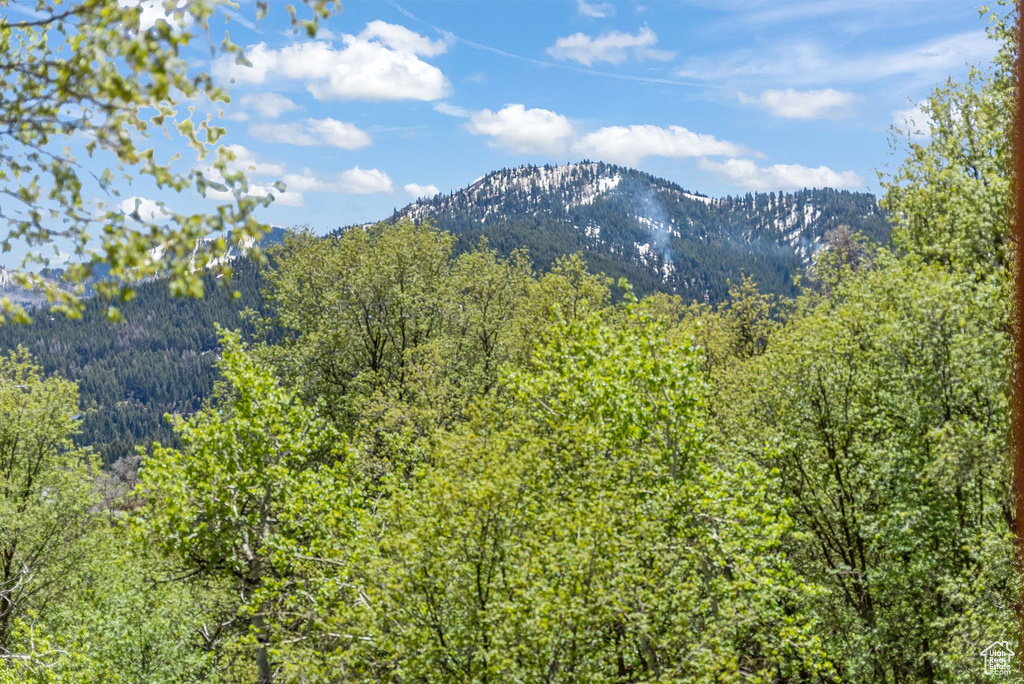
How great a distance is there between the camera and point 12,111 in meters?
5.42

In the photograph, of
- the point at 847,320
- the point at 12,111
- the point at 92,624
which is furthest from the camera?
the point at 92,624

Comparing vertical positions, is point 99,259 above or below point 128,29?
below

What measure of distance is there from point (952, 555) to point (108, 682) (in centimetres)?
2815

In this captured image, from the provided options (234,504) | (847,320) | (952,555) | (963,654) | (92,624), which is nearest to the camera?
(963,654)

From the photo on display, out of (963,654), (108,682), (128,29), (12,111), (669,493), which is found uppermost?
(128,29)

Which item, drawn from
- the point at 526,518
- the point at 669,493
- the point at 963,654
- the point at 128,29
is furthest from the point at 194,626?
the point at 128,29

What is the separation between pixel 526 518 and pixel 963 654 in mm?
9063

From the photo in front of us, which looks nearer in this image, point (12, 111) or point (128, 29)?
point (128, 29)

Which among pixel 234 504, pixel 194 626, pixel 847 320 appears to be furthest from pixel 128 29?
pixel 194 626

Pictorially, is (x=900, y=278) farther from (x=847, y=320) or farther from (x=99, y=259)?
(x=99, y=259)

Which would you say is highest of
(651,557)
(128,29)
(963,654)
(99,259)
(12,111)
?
(128,29)

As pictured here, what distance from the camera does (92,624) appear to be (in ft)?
96.7

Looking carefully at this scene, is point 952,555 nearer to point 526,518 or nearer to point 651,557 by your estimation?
point 651,557

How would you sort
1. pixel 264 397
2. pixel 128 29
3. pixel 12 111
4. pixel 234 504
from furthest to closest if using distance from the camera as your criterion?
pixel 264 397 → pixel 234 504 → pixel 12 111 → pixel 128 29
